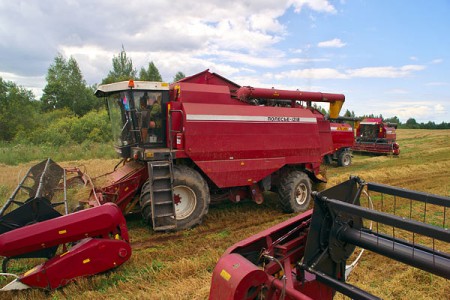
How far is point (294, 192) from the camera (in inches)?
269

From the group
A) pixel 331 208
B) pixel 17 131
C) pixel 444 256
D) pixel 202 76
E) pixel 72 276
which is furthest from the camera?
pixel 17 131

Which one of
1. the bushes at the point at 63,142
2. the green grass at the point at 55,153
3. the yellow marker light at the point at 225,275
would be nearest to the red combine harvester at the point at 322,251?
the yellow marker light at the point at 225,275

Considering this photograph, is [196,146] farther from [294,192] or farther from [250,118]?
[294,192]

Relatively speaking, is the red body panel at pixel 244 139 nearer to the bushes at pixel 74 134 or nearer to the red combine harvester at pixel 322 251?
the red combine harvester at pixel 322 251

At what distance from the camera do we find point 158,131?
238 inches

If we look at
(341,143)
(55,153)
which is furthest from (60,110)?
(341,143)

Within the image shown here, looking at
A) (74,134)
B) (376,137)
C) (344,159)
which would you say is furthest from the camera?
(74,134)

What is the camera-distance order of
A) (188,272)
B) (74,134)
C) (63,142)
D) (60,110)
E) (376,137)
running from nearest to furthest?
(188,272)
(376,137)
(63,142)
(74,134)
(60,110)

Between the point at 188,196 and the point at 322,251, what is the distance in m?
3.54

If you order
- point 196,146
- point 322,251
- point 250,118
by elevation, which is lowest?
point 322,251

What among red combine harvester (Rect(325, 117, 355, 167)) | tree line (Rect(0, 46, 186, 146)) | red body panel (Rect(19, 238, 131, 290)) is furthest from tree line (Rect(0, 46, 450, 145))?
red body panel (Rect(19, 238, 131, 290))

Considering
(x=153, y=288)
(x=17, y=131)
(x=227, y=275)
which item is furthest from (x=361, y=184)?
(x=17, y=131)

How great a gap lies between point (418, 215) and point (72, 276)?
6.00 m

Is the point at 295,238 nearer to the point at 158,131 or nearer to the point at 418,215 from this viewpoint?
the point at 158,131
